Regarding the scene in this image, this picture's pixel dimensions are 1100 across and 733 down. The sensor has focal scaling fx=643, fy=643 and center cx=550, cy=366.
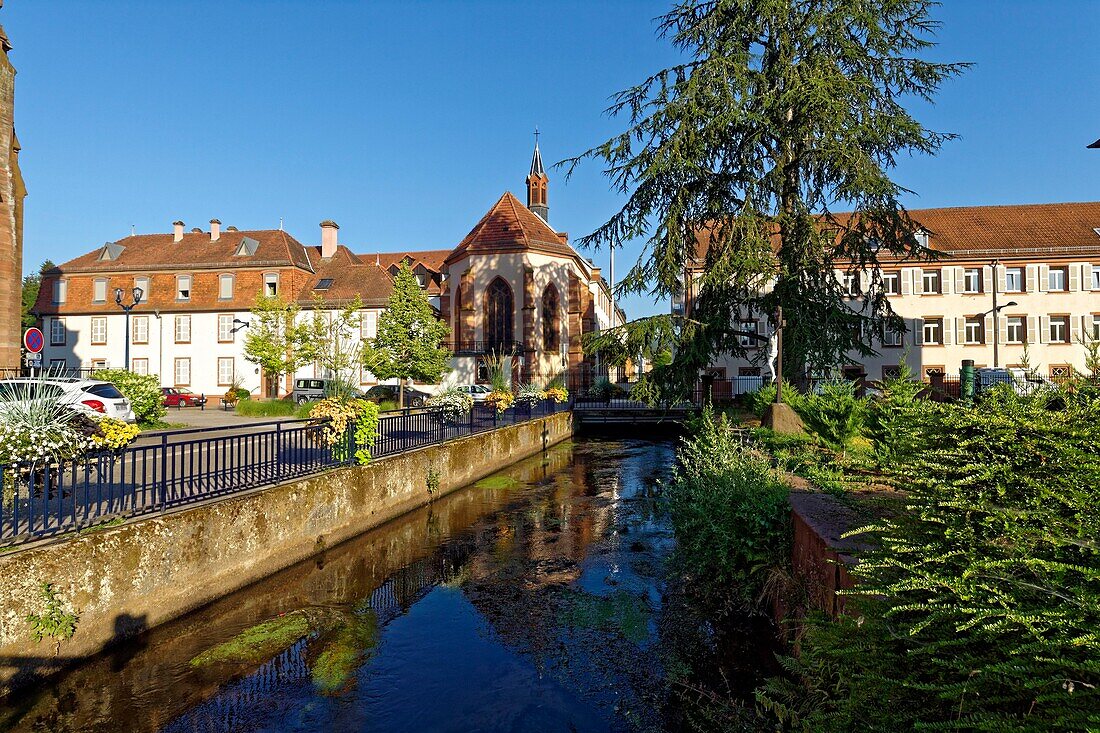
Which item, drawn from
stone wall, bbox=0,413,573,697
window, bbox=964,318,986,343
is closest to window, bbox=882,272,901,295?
window, bbox=964,318,986,343

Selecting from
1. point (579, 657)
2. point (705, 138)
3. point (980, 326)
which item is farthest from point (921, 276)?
point (579, 657)

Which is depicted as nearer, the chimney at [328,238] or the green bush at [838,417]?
the green bush at [838,417]

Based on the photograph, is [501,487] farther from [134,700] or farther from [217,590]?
[134,700]

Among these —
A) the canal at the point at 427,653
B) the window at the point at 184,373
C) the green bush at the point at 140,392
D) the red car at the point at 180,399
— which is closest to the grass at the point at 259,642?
the canal at the point at 427,653

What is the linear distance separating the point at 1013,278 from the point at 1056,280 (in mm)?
2348

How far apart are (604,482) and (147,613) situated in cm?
1196

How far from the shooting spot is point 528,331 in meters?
43.7

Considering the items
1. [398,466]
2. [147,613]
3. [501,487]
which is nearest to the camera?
[147,613]

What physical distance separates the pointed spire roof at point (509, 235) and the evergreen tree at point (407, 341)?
10.6 metres

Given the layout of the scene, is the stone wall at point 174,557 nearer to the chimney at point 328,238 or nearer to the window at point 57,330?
the chimney at point 328,238

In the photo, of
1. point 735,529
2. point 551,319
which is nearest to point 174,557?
point 735,529

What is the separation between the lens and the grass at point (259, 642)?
645cm

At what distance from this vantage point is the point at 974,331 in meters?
38.2

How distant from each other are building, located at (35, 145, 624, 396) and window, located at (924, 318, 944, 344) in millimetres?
21057
